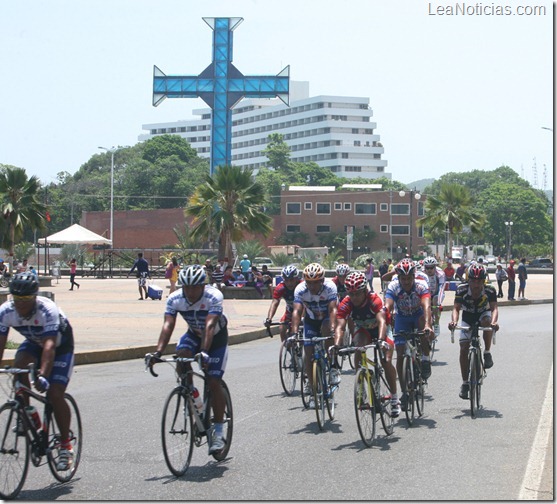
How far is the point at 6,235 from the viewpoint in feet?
176

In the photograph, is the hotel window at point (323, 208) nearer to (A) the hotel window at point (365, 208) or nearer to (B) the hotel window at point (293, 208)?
(B) the hotel window at point (293, 208)

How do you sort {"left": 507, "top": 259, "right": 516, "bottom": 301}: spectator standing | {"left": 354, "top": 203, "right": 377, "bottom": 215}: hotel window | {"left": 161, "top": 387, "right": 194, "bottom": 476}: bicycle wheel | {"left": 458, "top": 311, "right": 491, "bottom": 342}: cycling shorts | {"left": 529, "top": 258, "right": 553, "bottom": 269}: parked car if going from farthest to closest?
{"left": 354, "top": 203, "right": 377, "bottom": 215}: hotel window
{"left": 529, "top": 258, "right": 553, "bottom": 269}: parked car
{"left": 507, "top": 259, "right": 516, "bottom": 301}: spectator standing
{"left": 458, "top": 311, "right": 491, "bottom": 342}: cycling shorts
{"left": 161, "top": 387, "right": 194, "bottom": 476}: bicycle wheel

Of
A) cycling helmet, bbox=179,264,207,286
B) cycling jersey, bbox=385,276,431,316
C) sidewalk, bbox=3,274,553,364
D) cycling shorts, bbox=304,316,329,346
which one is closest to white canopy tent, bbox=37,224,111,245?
sidewalk, bbox=3,274,553,364

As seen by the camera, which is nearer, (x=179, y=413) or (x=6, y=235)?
(x=179, y=413)

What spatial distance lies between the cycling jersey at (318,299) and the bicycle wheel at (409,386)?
4.43ft

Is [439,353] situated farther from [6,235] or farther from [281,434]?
[6,235]

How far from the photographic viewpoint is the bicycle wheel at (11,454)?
767cm

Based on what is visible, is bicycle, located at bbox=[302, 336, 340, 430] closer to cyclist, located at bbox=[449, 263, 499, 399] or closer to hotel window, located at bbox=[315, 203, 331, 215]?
cyclist, located at bbox=[449, 263, 499, 399]

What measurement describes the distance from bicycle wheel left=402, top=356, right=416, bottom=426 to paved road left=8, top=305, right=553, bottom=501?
0.48 ft

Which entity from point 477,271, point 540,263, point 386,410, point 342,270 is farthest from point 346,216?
point 386,410

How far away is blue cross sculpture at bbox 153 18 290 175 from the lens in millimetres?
61875

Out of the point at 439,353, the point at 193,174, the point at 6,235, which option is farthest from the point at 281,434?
the point at 193,174

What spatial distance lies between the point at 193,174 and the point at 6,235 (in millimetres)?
87946

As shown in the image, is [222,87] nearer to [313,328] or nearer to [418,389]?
[313,328]
